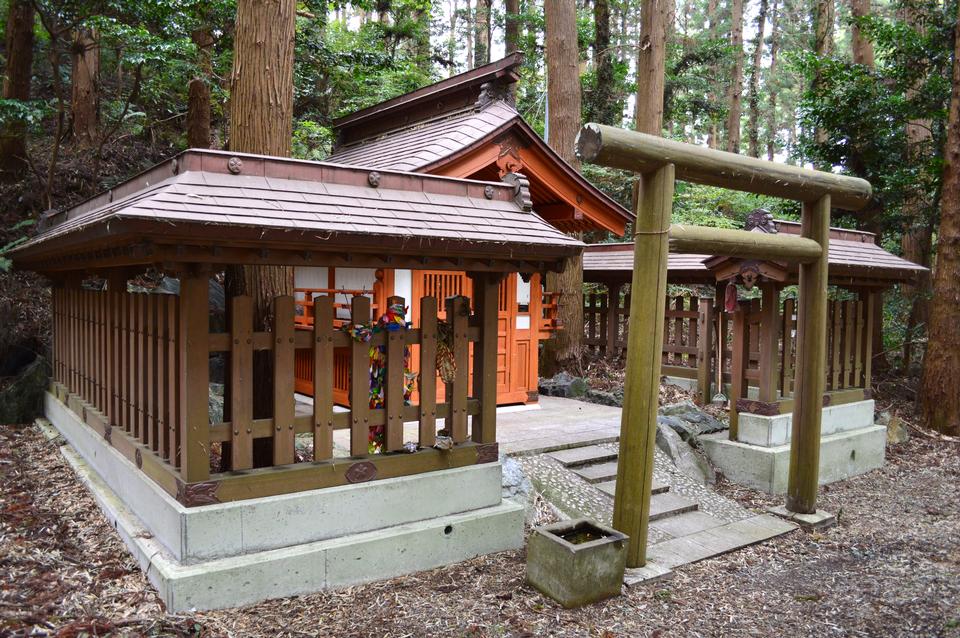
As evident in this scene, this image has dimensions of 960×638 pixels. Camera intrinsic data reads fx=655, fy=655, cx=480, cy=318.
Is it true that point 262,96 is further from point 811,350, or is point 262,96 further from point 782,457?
point 782,457

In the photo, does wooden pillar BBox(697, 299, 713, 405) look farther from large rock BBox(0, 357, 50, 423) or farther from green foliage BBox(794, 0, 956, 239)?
large rock BBox(0, 357, 50, 423)

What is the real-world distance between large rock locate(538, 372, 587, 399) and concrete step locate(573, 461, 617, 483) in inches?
147

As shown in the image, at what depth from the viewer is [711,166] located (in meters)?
5.54

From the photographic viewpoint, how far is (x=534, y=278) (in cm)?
1000

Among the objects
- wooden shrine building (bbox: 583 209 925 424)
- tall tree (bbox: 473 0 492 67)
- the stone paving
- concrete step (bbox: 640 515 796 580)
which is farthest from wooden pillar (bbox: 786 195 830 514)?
tall tree (bbox: 473 0 492 67)

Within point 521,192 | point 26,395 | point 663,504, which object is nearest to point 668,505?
point 663,504

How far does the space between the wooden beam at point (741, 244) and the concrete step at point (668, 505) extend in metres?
2.67

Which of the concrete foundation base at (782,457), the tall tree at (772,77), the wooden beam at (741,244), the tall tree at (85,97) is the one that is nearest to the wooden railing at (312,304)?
the wooden beam at (741,244)

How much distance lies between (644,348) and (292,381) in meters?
2.68

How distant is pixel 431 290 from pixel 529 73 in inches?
638

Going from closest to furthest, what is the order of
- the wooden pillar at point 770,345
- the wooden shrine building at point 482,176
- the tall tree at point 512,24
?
the wooden pillar at point 770,345, the wooden shrine building at point 482,176, the tall tree at point 512,24

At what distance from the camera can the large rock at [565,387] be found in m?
11.1

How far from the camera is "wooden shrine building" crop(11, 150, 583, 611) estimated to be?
4.30 meters

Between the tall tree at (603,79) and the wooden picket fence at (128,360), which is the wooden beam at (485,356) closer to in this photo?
the wooden picket fence at (128,360)
